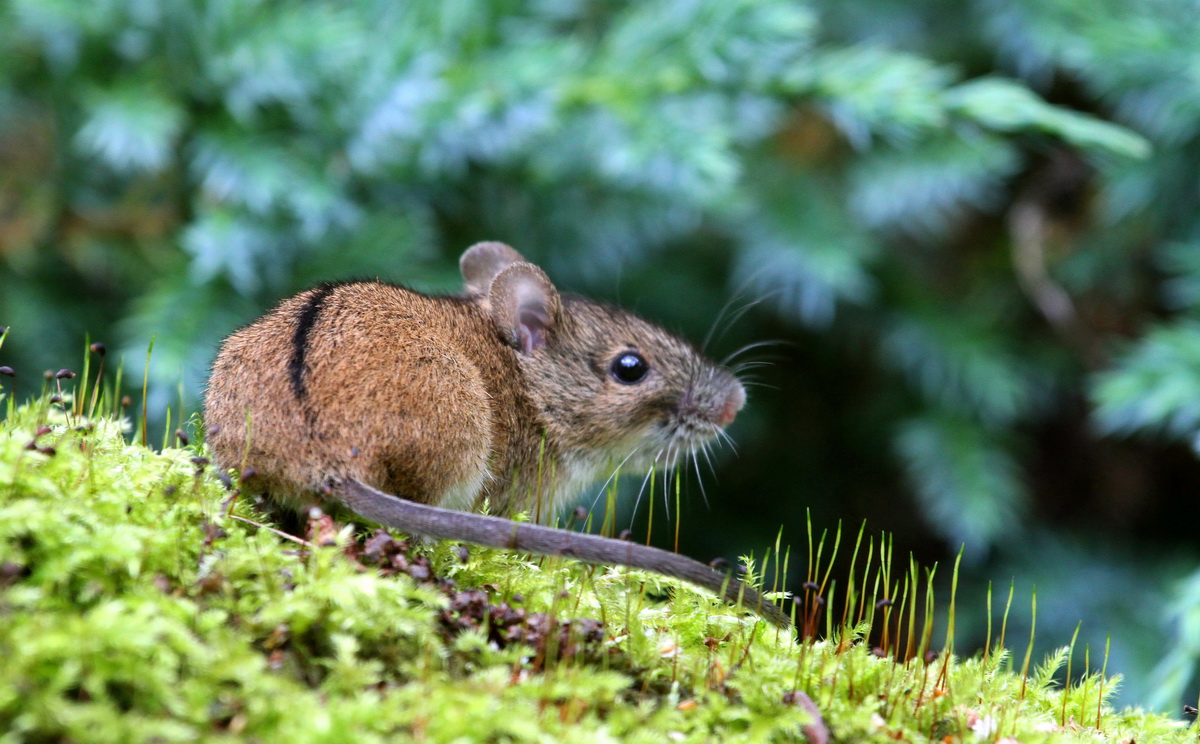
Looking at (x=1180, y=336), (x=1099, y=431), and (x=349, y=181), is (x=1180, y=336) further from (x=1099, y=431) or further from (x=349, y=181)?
(x=349, y=181)

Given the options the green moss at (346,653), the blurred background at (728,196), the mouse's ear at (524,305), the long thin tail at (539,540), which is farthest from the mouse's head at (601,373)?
the long thin tail at (539,540)

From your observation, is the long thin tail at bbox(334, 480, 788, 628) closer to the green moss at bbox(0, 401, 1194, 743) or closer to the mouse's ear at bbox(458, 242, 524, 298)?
the green moss at bbox(0, 401, 1194, 743)

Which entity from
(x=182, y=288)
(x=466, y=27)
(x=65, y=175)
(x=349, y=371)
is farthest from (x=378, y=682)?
(x=65, y=175)

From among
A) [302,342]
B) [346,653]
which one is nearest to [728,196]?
[302,342]

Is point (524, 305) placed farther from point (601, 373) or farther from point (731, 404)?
point (731, 404)

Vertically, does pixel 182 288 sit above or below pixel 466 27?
below

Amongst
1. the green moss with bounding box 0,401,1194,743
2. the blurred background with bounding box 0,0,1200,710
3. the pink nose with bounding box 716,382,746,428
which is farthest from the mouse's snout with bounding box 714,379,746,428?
the green moss with bounding box 0,401,1194,743

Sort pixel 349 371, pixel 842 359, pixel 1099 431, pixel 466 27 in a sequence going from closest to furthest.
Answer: pixel 349 371 → pixel 466 27 → pixel 1099 431 → pixel 842 359
